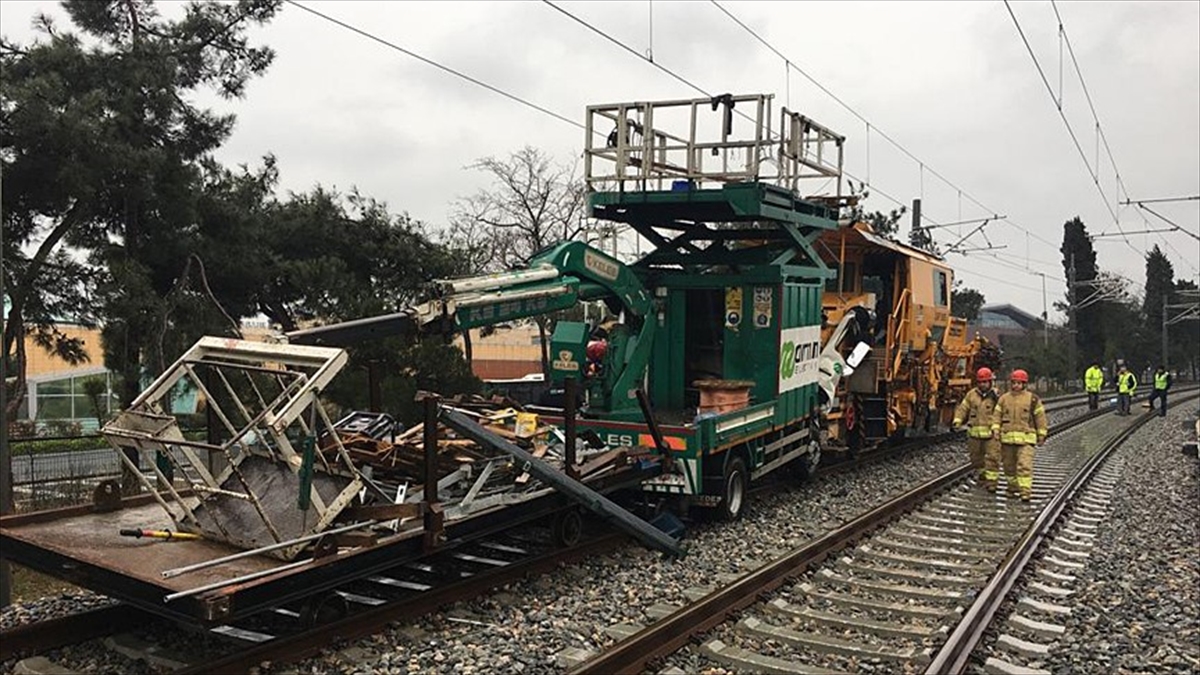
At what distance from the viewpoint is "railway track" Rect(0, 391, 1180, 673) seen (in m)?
5.24

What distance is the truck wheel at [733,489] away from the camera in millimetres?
9273

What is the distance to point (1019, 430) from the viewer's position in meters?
11.3

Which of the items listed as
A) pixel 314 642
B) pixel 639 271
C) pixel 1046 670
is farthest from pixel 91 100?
pixel 1046 670

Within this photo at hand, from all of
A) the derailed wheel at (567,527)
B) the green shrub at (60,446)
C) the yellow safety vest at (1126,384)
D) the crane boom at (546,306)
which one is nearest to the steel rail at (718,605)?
the derailed wheel at (567,527)

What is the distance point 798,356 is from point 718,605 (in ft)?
18.0

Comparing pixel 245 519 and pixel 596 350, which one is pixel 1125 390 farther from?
pixel 245 519

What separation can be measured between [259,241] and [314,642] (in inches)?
474

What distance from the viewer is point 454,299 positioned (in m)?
7.08

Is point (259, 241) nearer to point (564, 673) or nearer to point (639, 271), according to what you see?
point (639, 271)

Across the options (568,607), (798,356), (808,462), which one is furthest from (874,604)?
(808,462)

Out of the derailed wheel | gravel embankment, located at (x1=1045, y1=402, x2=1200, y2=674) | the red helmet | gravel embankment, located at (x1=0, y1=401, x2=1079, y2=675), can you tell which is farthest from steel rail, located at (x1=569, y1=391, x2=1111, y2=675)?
the red helmet

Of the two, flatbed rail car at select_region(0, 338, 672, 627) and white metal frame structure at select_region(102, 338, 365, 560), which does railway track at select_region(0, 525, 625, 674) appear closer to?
flatbed rail car at select_region(0, 338, 672, 627)

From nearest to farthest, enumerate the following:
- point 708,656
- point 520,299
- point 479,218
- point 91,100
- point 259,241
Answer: point 708,656 → point 520,299 → point 91,100 → point 259,241 → point 479,218

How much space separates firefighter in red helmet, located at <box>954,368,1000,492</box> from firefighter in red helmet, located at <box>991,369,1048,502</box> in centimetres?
17
